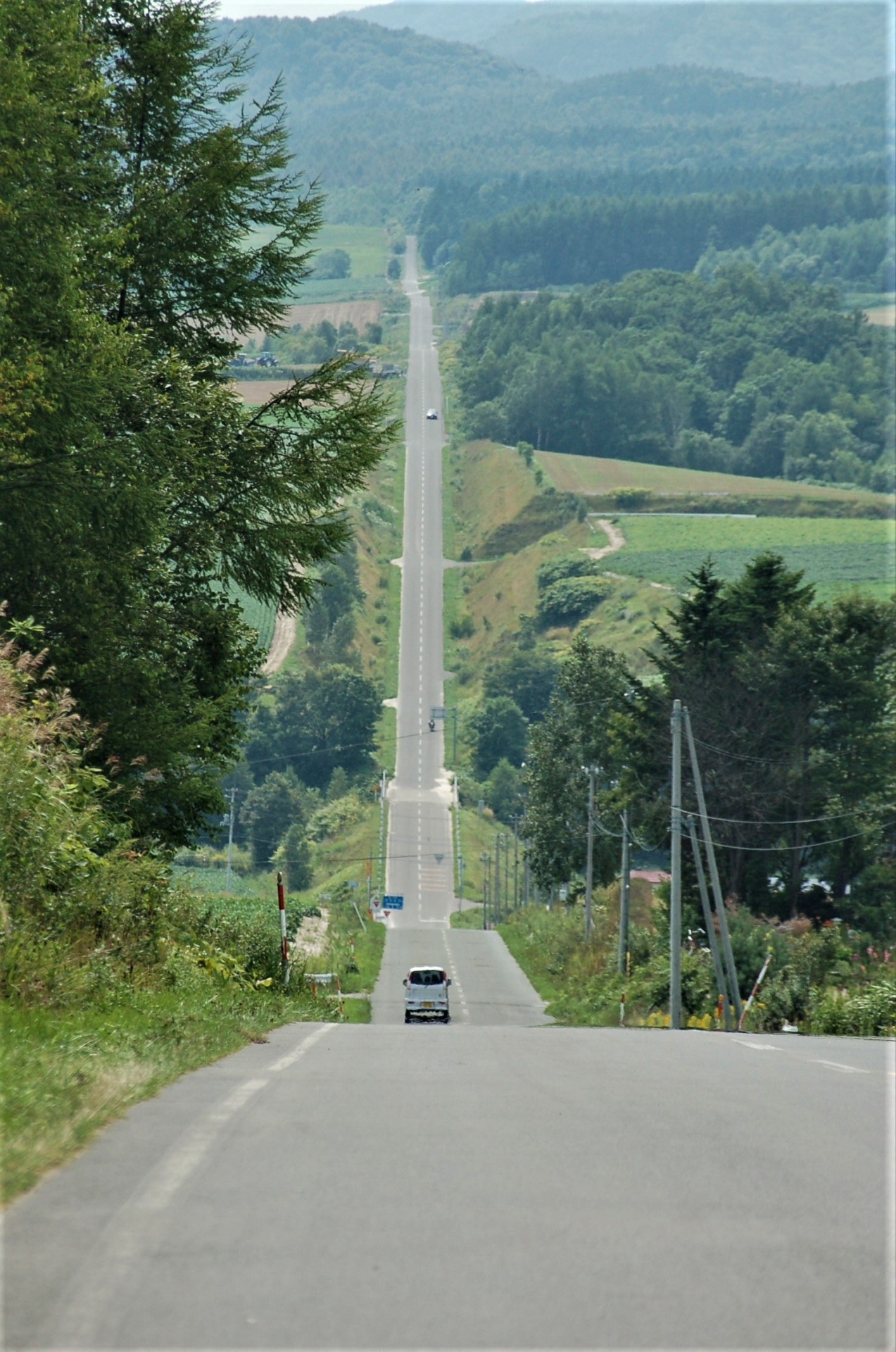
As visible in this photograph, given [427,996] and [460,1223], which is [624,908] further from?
[460,1223]

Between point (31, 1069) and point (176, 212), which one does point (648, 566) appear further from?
point (31, 1069)

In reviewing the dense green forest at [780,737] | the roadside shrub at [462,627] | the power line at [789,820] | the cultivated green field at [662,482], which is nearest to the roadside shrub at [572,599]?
the roadside shrub at [462,627]

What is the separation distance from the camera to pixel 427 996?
4075cm

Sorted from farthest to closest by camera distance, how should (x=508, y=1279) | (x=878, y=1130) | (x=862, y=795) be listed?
(x=862, y=795)
(x=878, y=1130)
(x=508, y=1279)

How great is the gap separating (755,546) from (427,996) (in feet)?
349

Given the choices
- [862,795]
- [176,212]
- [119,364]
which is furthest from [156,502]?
[862,795]

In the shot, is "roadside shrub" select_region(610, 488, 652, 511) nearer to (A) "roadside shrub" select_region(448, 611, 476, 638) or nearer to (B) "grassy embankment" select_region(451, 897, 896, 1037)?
(A) "roadside shrub" select_region(448, 611, 476, 638)

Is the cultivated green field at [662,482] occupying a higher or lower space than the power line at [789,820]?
higher

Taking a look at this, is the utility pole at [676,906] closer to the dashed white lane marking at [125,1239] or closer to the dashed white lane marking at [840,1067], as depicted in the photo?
the dashed white lane marking at [840,1067]

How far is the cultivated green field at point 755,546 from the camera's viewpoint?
128 meters

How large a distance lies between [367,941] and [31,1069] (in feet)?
222

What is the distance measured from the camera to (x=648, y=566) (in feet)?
469

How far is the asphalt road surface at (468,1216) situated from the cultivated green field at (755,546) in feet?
376

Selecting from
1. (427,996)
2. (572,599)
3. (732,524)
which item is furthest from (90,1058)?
(732,524)
